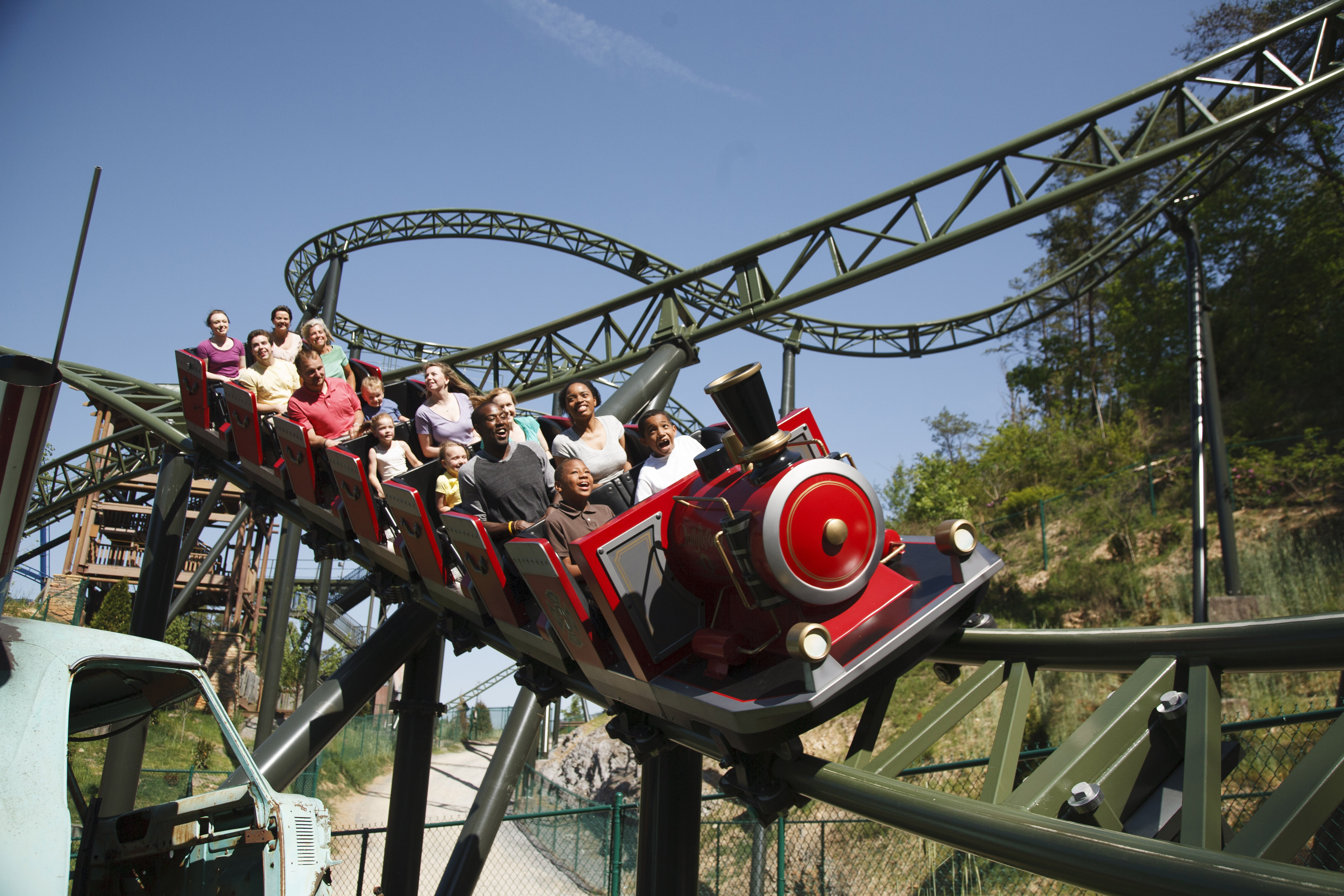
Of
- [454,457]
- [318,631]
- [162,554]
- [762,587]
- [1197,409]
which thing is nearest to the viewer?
[762,587]

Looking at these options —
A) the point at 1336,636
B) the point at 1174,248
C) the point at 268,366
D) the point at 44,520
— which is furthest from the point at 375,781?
the point at 1174,248

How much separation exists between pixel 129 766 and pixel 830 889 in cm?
572

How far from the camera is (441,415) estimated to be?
540cm

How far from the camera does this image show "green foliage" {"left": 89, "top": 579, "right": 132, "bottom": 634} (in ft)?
52.5

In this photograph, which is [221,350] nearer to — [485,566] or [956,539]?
[485,566]

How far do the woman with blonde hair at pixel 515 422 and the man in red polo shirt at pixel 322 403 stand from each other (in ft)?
3.66

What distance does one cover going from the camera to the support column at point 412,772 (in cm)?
498

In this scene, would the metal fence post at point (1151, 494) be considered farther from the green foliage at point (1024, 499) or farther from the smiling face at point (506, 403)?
the smiling face at point (506, 403)

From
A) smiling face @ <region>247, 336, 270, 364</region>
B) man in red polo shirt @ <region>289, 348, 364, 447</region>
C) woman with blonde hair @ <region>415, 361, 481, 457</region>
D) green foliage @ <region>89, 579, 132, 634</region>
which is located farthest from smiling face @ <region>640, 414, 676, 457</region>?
green foliage @ <region>89, 579, 132, 634</region>

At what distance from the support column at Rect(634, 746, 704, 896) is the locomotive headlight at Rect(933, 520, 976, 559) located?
1.33 meters

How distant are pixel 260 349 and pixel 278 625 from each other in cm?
470

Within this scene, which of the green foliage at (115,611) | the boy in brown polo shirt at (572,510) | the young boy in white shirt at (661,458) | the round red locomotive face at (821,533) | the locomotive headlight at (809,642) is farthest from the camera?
the green foliage at (115,611)

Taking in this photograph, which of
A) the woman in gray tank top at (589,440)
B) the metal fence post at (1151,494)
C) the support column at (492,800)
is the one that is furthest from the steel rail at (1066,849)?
the metal fence post at (1151,494)

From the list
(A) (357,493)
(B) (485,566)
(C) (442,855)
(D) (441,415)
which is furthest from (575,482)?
(C) (442,855)
